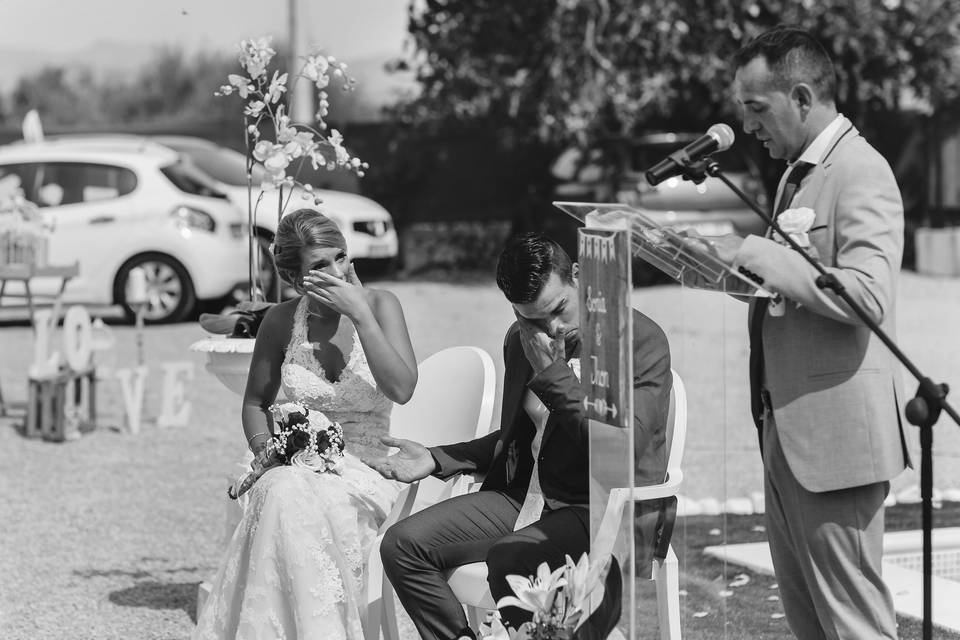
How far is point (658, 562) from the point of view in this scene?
3.32 m

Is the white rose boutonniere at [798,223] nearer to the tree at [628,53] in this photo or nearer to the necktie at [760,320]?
the necktie at [760,320]

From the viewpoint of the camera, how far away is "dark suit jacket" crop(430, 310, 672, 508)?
3119 mm

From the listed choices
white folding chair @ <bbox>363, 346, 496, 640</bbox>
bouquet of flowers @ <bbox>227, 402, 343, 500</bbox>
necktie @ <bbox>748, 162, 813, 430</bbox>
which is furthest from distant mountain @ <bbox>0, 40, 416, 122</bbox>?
necktie @ <bbox>748, 162, 813, 430</bbox>

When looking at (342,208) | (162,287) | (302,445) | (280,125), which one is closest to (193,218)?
(162,287)

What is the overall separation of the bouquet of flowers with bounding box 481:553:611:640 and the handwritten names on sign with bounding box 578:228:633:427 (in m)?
0.33

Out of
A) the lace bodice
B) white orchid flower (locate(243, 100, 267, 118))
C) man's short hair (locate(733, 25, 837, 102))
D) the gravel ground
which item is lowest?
the gravel ground

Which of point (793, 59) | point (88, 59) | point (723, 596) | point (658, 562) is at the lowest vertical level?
point (723, 596)

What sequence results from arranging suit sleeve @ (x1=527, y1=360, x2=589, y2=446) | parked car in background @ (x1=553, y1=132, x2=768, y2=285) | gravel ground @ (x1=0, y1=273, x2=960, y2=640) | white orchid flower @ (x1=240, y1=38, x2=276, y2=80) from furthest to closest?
parked car in background @ (x1=553, y1=132, x2=768, y2=285)
gravel ground @ (x1=0, y1=273, x2=960, y2=640)
white orchid flower @ (x1=240, y1=38, x2=276, y2=80)
suit sleeve @ (x1=527, y1=360, x2=589, y2=446)

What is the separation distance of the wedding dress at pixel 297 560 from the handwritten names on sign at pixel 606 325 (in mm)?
1099

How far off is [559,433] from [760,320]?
0.65 metres

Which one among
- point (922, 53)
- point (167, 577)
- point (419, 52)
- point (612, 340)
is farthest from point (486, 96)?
point (612, 340)

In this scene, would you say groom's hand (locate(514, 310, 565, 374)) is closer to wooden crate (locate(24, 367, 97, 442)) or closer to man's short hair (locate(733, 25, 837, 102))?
man's short hair (locate(733, 25, 837, 102))

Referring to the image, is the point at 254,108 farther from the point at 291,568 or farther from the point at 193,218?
the point at 193,218

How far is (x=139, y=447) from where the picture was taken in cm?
793
